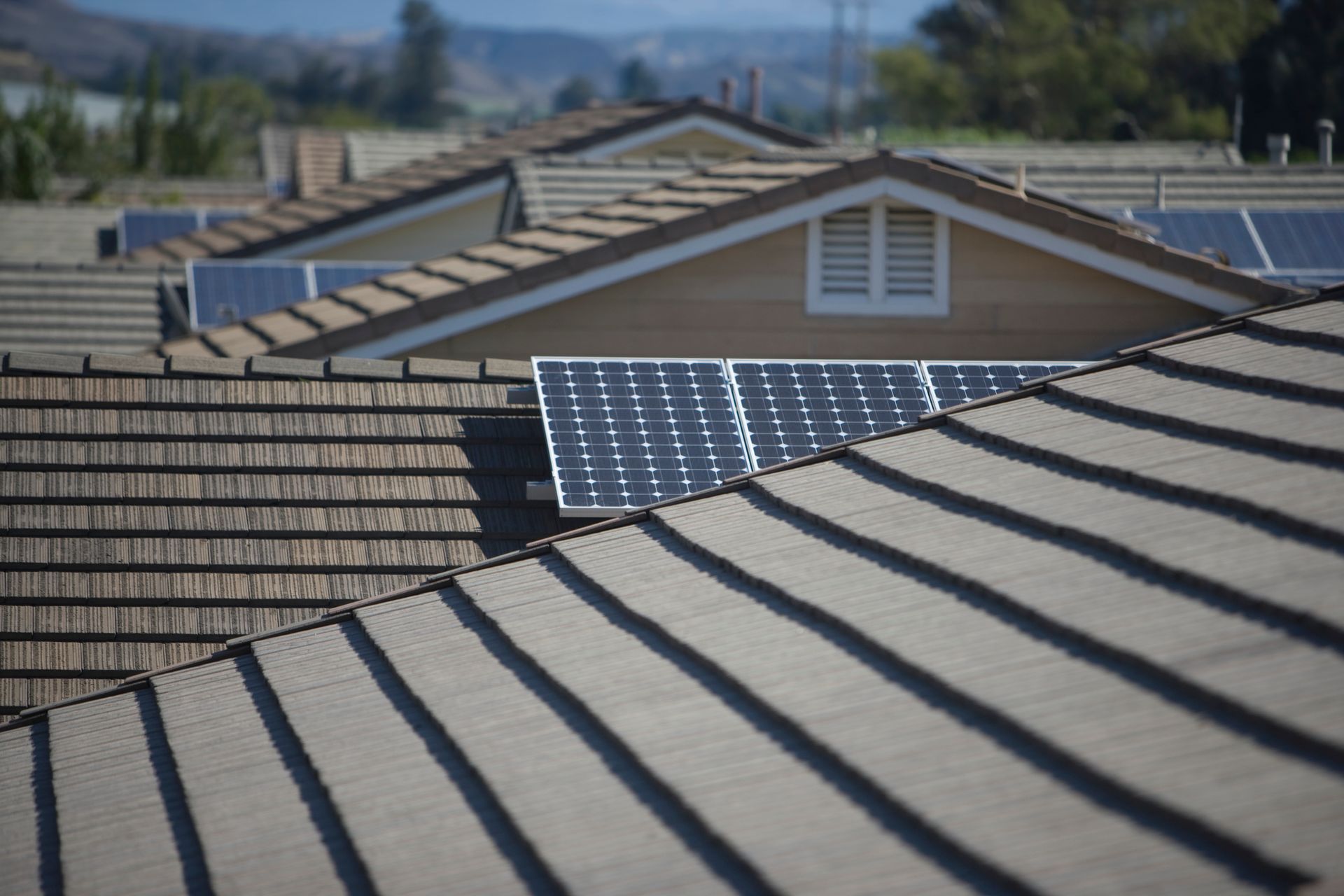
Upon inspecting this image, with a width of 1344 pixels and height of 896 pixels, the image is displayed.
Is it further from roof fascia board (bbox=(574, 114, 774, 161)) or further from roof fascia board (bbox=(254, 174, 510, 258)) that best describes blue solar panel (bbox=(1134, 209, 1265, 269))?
roof fascia board (bbox=(254, 174, 510, 258))

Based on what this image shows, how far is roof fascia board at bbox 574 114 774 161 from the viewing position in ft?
61.1

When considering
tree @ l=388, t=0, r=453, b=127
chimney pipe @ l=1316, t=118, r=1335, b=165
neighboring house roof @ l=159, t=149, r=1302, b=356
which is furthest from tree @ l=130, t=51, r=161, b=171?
tree @ l=388, t=0, r=453, b=127

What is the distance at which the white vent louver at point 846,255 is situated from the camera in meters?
10.5

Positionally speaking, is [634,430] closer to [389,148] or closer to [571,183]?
[571,183]

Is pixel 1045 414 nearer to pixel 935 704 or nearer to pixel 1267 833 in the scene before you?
pixel 935 704

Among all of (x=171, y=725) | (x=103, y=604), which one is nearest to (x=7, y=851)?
(x=171, y=725)

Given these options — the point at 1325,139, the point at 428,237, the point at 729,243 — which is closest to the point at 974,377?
the point at 729,243

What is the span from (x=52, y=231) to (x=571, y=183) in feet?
50.4

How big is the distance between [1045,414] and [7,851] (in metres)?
4.04

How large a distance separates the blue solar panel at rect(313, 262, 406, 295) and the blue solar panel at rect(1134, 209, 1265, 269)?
28.0 feet

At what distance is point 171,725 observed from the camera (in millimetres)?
4805

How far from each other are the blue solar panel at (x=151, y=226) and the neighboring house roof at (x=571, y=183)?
11085 millimetres

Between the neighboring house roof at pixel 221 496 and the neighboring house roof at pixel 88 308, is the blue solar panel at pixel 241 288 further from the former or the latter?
the neighboring house roof at pixel 221 496

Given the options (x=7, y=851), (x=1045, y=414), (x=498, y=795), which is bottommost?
(x=7, y=851)
